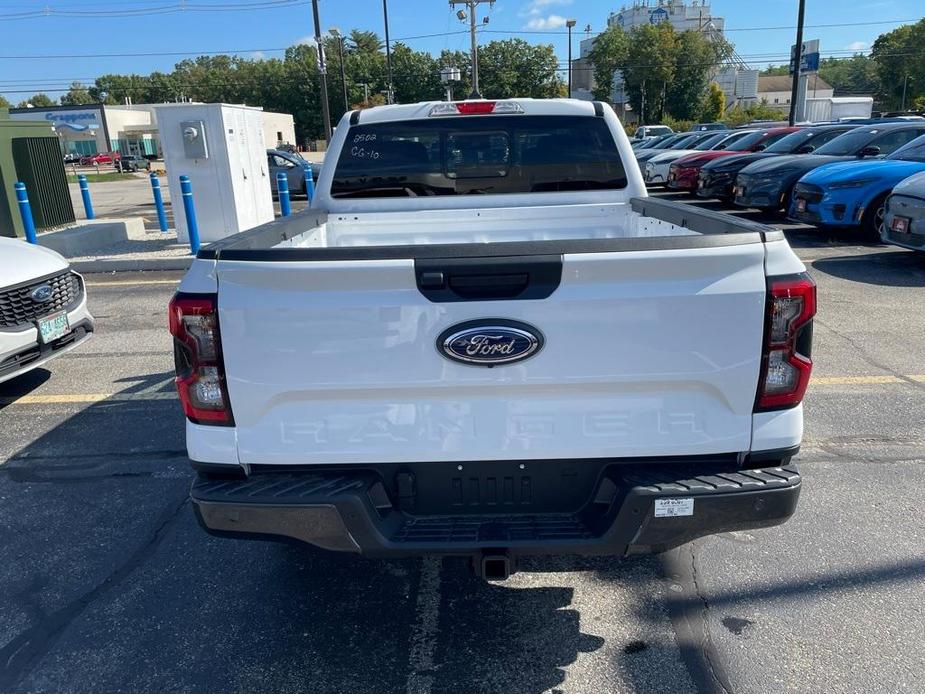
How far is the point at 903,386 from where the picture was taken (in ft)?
17.0

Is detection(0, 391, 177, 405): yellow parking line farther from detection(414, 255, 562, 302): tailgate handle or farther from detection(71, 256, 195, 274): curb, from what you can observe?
detection(71, 256, 195, 274): curb

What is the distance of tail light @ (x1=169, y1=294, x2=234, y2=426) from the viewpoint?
2.20 metres

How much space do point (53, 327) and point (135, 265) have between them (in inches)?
243

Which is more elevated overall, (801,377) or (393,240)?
(393,240)

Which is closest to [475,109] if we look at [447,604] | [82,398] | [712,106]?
[447,604]

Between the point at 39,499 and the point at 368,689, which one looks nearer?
the point at 368,689

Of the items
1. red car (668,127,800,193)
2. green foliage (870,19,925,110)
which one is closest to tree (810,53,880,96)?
green foliage (870,19,925,110)

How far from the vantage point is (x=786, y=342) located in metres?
2.22

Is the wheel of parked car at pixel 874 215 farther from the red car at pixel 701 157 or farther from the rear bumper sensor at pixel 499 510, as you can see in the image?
the rear bumper sensor at pixel 499 510

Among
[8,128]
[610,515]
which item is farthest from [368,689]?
[8,128]

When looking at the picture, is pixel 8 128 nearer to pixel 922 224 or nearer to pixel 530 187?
pixel 530 187

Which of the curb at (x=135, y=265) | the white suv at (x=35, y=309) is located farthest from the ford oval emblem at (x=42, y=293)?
the curb at (x=135, y=265)

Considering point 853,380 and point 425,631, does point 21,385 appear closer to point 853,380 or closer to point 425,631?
point 425,631

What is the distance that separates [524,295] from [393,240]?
72.2 inches
